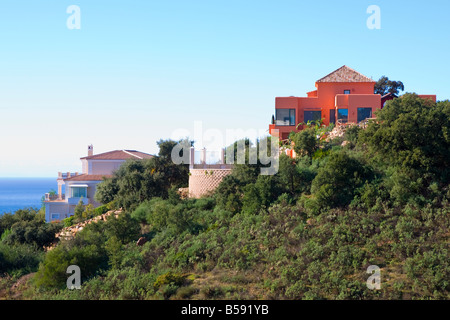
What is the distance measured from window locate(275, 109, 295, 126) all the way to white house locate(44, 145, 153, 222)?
44.4 ft

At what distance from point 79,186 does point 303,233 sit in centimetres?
2720

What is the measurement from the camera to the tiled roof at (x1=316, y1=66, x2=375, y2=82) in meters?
36.8

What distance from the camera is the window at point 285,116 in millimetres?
36000

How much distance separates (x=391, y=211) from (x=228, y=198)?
804 cm

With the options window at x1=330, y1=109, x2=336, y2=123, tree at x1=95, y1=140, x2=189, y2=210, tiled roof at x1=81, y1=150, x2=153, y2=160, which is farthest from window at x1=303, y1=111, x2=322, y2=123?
tiled roof at x1=81, y1=150, x2=153, y2=160

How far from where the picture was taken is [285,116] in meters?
36.1

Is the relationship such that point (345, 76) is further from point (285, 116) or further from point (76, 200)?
point (76, 200)

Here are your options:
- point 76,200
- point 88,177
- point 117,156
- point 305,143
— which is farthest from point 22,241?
point 117,156

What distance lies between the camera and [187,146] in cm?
3447

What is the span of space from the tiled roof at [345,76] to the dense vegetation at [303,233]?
9.39 meters
